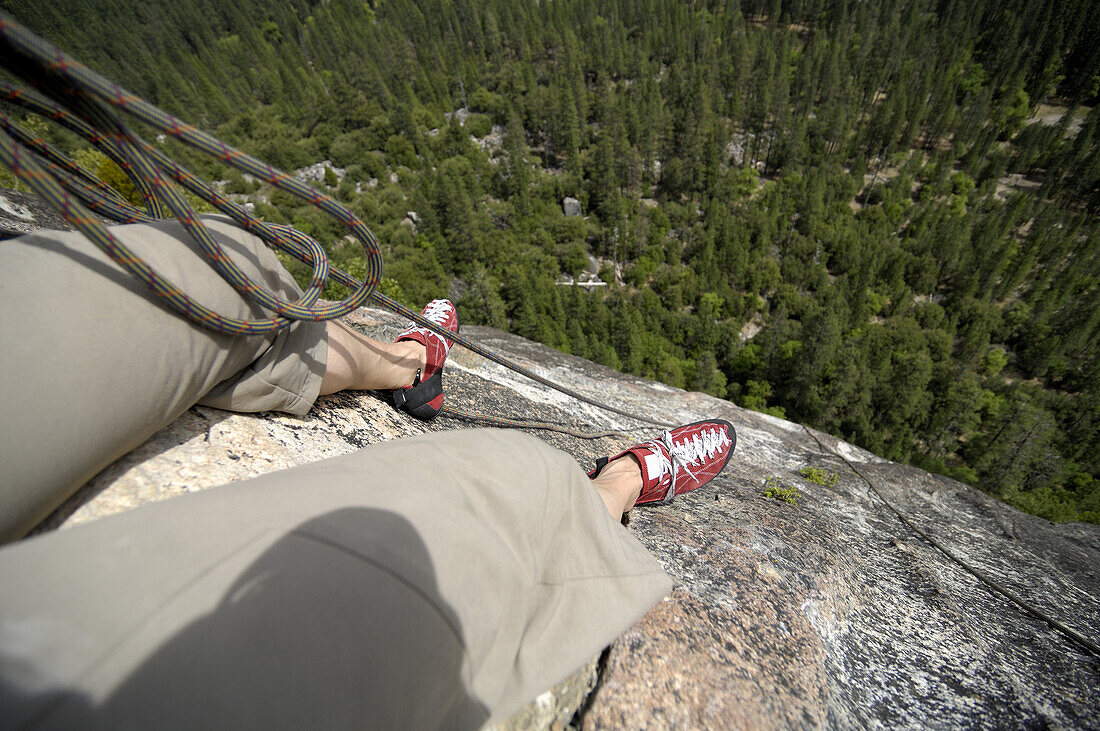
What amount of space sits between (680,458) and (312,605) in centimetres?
288

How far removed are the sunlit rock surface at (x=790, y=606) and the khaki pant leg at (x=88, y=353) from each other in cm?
44

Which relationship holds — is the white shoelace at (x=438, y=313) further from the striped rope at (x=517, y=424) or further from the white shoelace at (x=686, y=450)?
the white shoelace at (x=686, y=450)

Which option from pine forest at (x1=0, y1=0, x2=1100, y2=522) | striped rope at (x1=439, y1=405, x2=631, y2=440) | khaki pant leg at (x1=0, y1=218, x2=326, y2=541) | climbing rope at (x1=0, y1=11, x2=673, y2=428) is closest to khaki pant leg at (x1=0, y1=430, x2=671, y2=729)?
khaki pant leg at (x1=0, y1=218, x2=326, y2=541)

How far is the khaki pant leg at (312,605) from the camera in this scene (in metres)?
0.80

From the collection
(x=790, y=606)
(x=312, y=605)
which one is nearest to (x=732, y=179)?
(x=790, y=606)

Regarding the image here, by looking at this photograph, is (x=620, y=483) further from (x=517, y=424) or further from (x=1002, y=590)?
(x=1002, y=590)

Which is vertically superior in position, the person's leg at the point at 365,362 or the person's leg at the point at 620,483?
the person's leg at the point at 365,362

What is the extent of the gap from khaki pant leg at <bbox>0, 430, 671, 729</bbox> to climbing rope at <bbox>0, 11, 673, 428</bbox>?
2.82 feet

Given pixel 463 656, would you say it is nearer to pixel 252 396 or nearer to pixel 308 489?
pixel 308 489

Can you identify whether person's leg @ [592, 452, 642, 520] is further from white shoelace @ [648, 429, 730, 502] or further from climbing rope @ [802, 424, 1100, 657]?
climbing rope @ [802, 424, 1100, 657]

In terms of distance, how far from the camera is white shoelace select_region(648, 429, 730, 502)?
314 cm

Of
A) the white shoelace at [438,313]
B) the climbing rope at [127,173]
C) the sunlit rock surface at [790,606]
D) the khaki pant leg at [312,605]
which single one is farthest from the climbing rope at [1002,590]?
the climbing rope at [127,173]

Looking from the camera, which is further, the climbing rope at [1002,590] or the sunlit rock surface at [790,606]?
the climbing rope at [1002,590]

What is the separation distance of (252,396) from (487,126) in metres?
71.1
